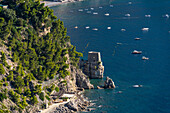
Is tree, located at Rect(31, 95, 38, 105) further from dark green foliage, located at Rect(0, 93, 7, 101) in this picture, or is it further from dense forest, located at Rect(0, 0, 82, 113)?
dark green foliage, located at Rect(0, 93, 7, 101)

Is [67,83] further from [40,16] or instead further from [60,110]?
[40,16]

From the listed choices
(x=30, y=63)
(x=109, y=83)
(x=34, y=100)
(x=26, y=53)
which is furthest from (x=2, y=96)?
(x=109, y=83)

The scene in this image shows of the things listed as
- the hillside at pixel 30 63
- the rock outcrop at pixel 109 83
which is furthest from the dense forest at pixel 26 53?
the rock outcrop at pixel 109 83

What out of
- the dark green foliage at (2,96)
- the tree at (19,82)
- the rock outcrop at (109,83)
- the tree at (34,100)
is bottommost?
the rock outcrop at (109,83)

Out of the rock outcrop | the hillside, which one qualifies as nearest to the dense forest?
the hillside

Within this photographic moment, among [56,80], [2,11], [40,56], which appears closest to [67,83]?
[56,80]

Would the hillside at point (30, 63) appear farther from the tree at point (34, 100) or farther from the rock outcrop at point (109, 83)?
the rock outcrop at point (109, 83)

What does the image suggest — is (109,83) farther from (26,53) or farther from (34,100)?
(34,100)
